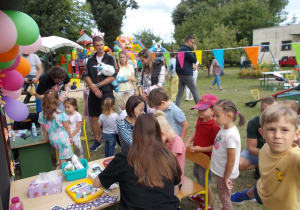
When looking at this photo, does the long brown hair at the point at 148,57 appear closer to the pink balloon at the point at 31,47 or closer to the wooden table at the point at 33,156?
the pink balloon at the point at 31,47

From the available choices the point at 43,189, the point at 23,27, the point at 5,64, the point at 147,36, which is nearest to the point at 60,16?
the point at 147,36

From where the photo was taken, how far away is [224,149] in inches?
91.0

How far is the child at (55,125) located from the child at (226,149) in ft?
6.97

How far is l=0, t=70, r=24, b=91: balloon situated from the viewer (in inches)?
A: 93.9

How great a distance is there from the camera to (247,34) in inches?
1132

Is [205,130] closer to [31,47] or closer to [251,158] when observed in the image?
[251,158]

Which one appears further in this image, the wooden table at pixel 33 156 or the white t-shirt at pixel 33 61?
the white t-shirt at pixel 33 61

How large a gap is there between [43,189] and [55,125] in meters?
1.42

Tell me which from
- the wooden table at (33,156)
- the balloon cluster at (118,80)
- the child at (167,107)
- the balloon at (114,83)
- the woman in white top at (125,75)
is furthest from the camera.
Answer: the woman in white top at (125,75)

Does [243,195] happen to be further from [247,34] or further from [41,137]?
[247,34]

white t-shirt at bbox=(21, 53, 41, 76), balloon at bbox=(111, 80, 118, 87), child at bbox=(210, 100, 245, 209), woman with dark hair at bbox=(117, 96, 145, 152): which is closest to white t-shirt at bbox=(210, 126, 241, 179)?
child at bbox=(210, 100, 245, 209)

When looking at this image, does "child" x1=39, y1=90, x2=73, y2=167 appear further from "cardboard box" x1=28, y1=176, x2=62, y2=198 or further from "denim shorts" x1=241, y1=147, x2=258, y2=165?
"denim shorts" x1=241, y1=147, x2=258, y2=165

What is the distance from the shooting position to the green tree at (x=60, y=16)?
18589 mm

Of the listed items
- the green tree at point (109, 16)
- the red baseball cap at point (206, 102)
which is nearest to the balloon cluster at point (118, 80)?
the red baseball cap at point (206, 102)
